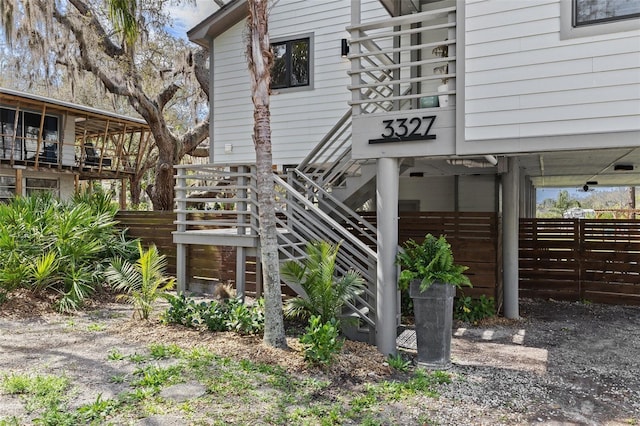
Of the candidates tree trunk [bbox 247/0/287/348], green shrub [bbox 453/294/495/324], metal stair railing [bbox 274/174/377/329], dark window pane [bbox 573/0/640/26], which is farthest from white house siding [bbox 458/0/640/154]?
green shrub [bbox 453/294/495/324]

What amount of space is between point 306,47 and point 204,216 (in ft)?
13.9

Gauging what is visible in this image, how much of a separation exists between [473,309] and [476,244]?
1.15m

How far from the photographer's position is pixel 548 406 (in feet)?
14.6

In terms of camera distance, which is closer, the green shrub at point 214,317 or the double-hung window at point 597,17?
the double-hung window at point 597,17

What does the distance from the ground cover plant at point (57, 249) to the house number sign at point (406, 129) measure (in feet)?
19.1

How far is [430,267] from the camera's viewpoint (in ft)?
18.0

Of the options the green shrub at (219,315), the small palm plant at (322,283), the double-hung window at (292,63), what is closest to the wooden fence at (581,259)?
the small palm plant at (322,283)

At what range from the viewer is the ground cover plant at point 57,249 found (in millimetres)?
7898

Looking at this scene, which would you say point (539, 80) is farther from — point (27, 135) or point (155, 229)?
point (27, 135)

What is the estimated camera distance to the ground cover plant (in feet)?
25.9

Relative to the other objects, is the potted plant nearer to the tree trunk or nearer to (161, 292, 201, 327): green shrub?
the tree trunk

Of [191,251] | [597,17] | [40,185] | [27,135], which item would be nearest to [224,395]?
[597,17]

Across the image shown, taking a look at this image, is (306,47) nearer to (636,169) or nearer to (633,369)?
(636,169)

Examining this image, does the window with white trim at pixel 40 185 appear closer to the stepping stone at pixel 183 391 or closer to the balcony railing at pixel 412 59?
the balcony railing at pixel 412 59
